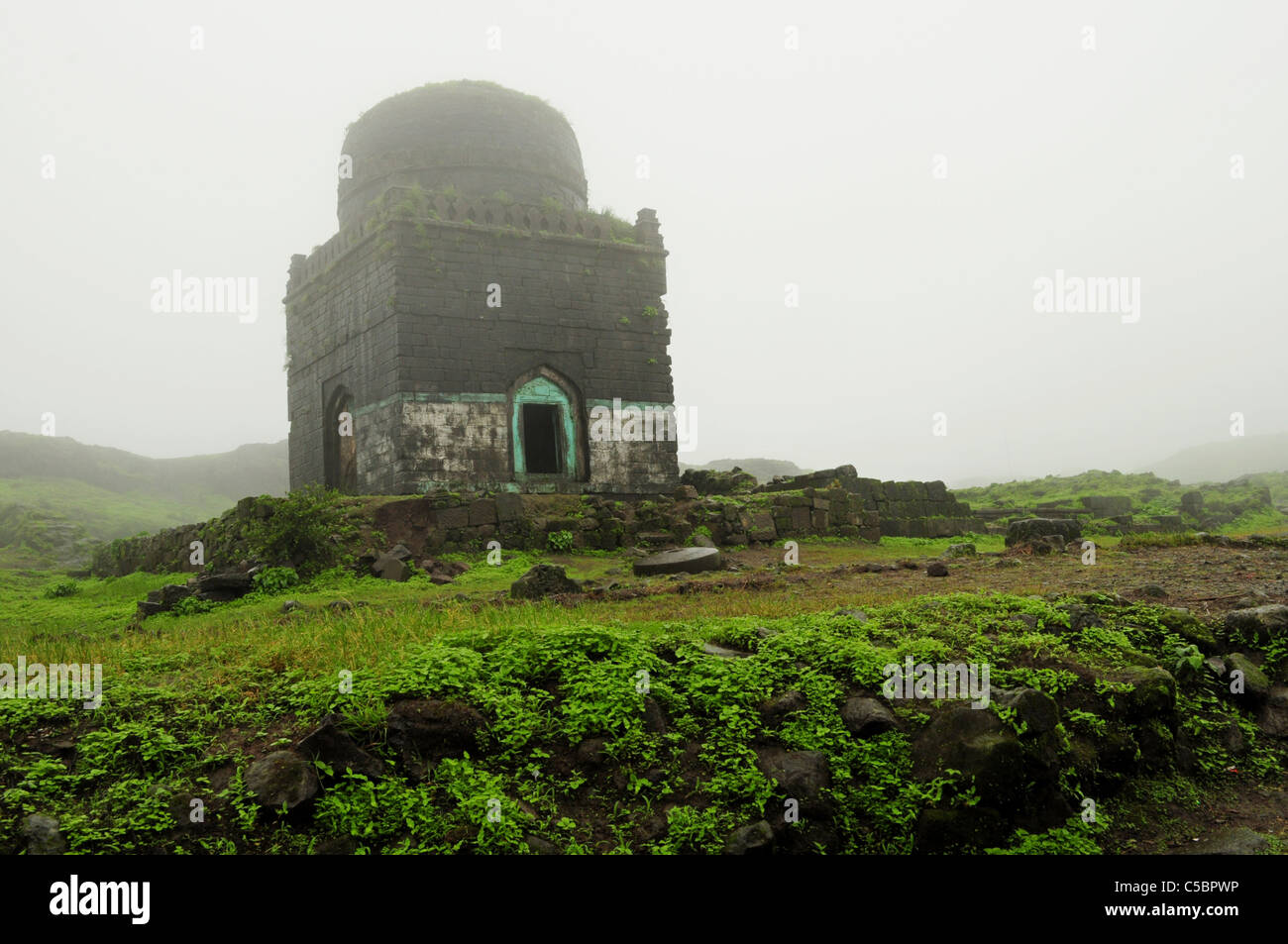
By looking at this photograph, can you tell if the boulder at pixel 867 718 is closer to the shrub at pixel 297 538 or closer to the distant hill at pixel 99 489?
the shrub at pixel 297 538

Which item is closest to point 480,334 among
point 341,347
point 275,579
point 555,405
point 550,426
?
point 555,405

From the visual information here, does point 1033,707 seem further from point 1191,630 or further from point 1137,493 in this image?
point 1137,493

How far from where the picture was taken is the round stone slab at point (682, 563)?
11633 millimetres

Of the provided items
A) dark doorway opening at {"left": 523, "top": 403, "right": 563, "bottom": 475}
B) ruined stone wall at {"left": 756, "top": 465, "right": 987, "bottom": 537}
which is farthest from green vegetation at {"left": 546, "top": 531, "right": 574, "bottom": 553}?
ruined stone wall at {"left": 756, "top": 465, "right": 987, "bottom": 537}

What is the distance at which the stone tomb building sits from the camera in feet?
56.5

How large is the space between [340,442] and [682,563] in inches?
426

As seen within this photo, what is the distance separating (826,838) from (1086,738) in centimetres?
164

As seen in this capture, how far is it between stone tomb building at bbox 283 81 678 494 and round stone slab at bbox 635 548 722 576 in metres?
6.10

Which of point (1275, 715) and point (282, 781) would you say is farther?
point (1275, 715)

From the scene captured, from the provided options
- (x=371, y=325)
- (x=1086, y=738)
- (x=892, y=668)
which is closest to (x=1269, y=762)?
(x=1086, y=738)

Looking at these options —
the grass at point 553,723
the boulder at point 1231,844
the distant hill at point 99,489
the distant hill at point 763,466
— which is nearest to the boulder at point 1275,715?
the grass at point 553,723

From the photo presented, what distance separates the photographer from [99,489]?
42125 millimetres

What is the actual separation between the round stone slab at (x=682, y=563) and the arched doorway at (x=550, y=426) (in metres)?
6.49

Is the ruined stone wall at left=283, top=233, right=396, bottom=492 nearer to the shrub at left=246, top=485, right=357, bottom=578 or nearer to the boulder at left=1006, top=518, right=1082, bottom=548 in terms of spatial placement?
the shrub at left=246, top=485, right=357, bottom=578
